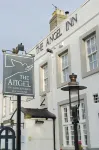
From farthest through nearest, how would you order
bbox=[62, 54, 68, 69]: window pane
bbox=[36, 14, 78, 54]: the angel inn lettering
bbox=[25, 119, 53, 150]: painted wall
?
bbox=[62, 54, 68, 69]: window pane, bbox=[36, 14, 78, 54]: the angel inn lettering, bbox=[25, 119, 53, 150]: painted wall

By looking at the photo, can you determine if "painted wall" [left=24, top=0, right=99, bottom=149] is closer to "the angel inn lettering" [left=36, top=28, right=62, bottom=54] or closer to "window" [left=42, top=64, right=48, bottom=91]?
"the angel inn lettering" [left=36, top=28, right=62, bottom=54]

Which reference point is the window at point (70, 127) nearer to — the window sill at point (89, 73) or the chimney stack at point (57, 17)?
the window sill at point (89, 73)

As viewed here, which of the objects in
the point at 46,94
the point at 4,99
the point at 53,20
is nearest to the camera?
the point at 46,94

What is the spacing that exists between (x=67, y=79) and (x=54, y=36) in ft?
9.18

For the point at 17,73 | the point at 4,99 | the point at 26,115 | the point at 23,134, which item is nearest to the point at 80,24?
the point at 17,73

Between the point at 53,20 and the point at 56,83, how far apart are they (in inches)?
184

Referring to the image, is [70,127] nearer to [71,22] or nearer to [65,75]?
[65,75]

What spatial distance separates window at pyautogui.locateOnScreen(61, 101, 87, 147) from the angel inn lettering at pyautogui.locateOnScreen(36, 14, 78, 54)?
154 inches

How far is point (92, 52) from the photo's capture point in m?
11.6

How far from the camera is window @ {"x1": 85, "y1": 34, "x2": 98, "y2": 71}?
452 inches

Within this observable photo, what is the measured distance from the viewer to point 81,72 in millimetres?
11852

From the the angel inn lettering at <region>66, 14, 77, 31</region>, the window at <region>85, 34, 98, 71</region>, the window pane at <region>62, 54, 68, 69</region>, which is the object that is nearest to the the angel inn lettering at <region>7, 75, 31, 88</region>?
the window at <region>85, 34, 98, 71</region>

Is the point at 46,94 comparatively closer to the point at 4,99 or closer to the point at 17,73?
the point at 17,73

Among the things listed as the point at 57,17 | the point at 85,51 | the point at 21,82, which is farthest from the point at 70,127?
the point at 57,17
